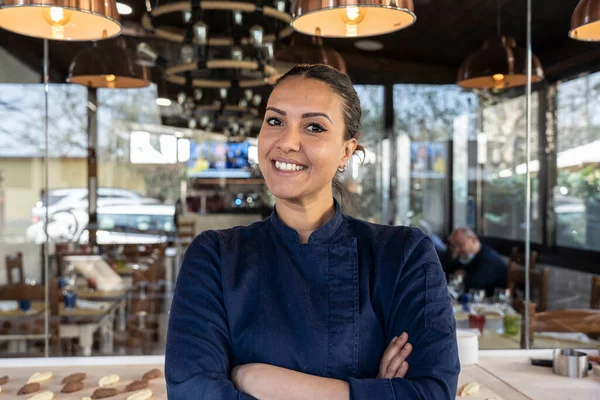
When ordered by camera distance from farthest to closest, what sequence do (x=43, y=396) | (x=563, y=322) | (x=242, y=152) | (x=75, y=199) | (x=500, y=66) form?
(x=242, y=152) → (x=75, y=199) → (x=500, y=66) → (x=563, y=322) → (x=43, y=396)

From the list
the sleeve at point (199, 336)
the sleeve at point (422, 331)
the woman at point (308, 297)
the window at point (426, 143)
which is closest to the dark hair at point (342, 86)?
the woman at point (308, 297)

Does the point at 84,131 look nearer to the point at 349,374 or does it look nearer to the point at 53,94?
the point at 53,94

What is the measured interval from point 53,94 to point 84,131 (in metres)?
0.50

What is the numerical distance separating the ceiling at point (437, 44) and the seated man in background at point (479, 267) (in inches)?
51.9

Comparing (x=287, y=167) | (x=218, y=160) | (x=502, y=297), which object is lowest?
(x=502, y=297)

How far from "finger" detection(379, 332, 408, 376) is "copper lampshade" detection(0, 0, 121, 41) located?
1.14m

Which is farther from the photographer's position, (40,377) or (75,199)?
(75,199)

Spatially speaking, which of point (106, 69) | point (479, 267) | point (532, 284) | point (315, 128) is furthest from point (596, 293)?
point (315, 128)

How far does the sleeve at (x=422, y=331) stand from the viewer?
47.4 inches

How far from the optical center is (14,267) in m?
5.38

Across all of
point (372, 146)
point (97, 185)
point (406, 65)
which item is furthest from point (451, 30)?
point (97, 185)

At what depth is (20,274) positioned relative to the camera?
5.50 m

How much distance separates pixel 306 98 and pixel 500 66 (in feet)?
8.03

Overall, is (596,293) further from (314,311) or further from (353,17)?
(314,311)
